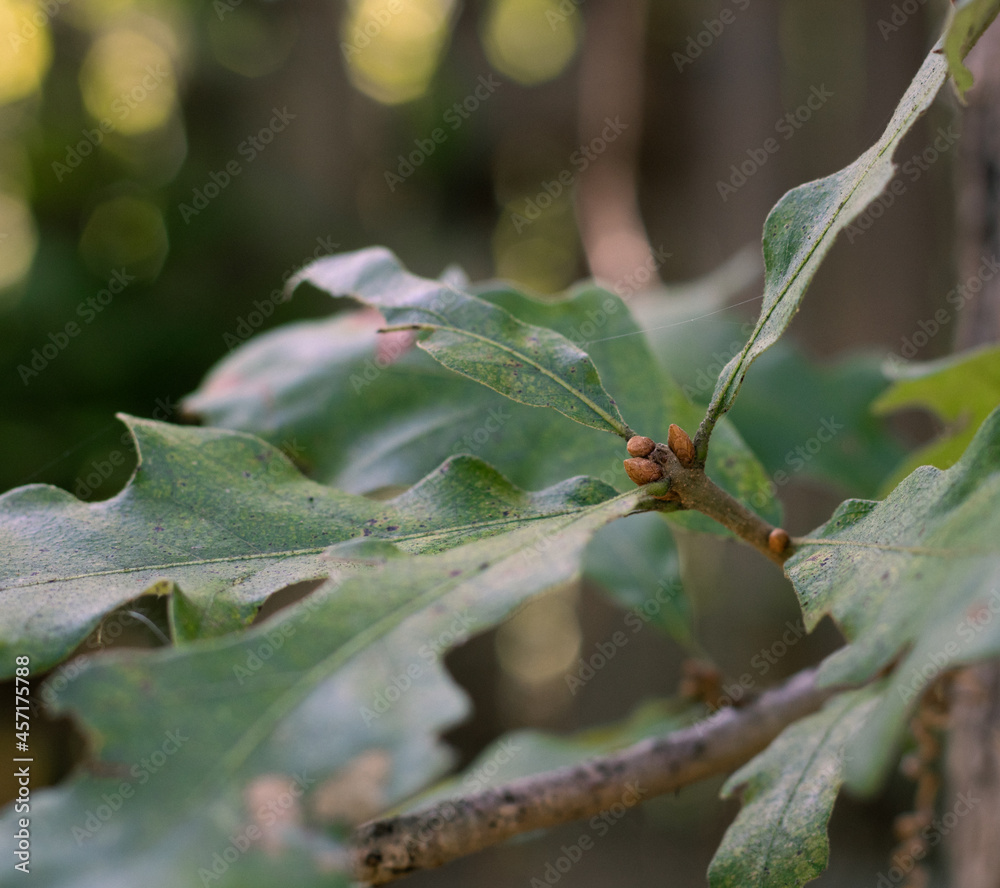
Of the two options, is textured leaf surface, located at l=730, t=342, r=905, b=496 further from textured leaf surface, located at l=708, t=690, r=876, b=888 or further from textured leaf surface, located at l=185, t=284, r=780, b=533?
textured leaf surface, located at l=708, t=690, r=876, b=888

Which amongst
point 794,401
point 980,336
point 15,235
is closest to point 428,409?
point 794,401

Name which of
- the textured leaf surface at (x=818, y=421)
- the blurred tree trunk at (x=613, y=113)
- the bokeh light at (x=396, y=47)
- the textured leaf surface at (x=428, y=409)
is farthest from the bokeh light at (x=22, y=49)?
the textured leaf surface at (x=818, y=421)

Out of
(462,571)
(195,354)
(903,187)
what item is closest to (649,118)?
(903,187)

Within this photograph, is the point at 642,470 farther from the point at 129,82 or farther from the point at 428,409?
the point at 129,82

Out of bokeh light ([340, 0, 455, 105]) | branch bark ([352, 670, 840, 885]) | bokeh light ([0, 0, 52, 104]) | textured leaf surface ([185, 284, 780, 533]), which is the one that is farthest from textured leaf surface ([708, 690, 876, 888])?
bokeh light ([0, 0, 52, 104])

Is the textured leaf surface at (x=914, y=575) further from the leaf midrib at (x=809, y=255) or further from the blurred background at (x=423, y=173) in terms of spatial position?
the blurred background at (x=423, y=173)

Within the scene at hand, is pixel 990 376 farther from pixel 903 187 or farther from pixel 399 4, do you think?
pixel 399 4
